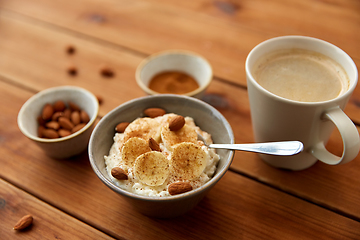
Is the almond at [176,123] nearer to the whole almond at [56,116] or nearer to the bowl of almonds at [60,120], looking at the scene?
the bowl of almonds at [60,120]

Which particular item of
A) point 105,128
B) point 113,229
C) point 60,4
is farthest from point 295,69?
point 60,4

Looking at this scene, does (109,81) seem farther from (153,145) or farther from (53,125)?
(153,145)

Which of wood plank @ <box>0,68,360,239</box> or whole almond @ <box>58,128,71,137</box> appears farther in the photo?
whole almond @ <box>58,128,71,137</box>

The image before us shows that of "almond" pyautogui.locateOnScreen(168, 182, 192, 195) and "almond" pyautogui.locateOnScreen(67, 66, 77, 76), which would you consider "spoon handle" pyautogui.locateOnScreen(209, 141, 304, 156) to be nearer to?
"almond" pyautogui.locateOnScreen(168, 182, 192, 195)

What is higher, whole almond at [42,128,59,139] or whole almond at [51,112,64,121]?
whole almond at [51,112,64,121]

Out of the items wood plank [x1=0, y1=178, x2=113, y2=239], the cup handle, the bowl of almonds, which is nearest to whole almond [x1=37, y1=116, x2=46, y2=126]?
the bowl of almonds

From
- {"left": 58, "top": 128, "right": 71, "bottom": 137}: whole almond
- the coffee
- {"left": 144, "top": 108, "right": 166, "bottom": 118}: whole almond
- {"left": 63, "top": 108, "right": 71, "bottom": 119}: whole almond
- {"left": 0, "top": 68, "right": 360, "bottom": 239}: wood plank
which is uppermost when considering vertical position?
the coffee

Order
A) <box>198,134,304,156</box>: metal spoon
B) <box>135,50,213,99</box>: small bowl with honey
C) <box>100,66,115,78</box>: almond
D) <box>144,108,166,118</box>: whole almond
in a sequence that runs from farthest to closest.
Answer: <box>100,66,115,78</box>: almond < <box>135,50,213,99</box>: small bowl with honey < <box>144,108,166,118</box>: whole almond < <box>198,134,304,156</box>: metal spoon
